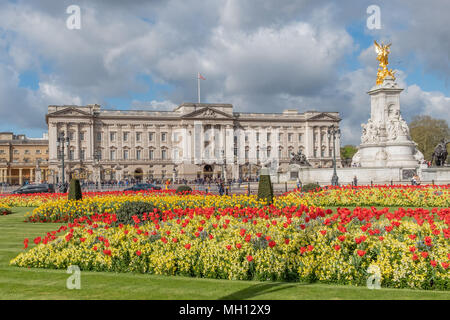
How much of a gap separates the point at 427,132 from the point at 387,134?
51081 millimetres

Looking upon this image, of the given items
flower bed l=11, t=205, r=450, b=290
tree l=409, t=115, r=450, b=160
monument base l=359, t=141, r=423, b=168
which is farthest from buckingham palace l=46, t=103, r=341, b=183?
flower bed l=11, t=205, r=450, b=290

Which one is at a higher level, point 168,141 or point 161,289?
point 168,141

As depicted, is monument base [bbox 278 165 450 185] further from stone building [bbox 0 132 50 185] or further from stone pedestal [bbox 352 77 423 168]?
stone building [bbox 0 132 50 185]

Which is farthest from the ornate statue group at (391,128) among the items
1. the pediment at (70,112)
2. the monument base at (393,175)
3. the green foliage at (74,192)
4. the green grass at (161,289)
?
the pediment at (70,112)

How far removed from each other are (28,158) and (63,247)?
9438 cm

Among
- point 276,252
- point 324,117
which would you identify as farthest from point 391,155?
point 324,117

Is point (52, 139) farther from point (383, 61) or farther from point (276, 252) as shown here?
point (276, 252)

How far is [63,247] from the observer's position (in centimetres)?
853

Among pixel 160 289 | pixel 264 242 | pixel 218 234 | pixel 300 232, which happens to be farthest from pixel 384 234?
pixel 160 289

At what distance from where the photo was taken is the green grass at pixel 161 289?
5871 mm

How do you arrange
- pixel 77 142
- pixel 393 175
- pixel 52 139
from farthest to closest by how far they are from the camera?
pixel 77 142 < pixel 52 139 < pixel 393 175

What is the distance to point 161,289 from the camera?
628cm

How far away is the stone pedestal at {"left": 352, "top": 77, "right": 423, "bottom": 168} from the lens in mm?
29172
